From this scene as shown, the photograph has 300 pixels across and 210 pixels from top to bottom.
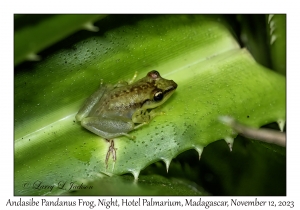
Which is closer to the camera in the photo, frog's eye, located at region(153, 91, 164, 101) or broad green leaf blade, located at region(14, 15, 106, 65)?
broad green leaf blade, located at region(14, 15, 106, 65)

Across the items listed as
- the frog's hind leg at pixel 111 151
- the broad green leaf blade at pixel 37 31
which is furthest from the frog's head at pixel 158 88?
the broad green leaf blade at pixel 37 31

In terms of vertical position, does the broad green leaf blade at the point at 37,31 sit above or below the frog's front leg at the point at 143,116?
above

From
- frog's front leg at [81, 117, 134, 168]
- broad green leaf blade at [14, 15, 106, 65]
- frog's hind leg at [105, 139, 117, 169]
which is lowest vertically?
Result: frog's hind leg at [105, 139, 117, 169]

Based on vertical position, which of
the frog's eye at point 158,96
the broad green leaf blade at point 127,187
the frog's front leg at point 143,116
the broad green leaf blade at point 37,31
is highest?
the broad green leaf blade at point 37,31

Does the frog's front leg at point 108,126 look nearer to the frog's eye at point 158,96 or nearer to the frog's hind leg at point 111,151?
the frog's hind leg at point 111,151

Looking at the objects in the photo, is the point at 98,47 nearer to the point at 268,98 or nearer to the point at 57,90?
the point at 57,90

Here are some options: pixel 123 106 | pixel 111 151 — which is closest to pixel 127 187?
pixel 111 151

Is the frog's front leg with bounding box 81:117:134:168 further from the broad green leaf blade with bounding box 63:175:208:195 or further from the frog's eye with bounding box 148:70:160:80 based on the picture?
the frog's eye with bounding box 148:70:160:80

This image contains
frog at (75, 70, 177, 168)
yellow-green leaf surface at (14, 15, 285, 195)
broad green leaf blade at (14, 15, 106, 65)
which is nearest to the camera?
broad green leaf blade at (14, 15, 106, 65)

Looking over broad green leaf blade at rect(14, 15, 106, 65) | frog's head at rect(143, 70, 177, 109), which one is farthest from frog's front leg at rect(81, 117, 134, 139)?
broad green leaf blade at rect(14, 15, 106, 65)

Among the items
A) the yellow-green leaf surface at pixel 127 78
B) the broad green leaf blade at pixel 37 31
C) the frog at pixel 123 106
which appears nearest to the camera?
the broad green leaf blade at pixel 37 31
